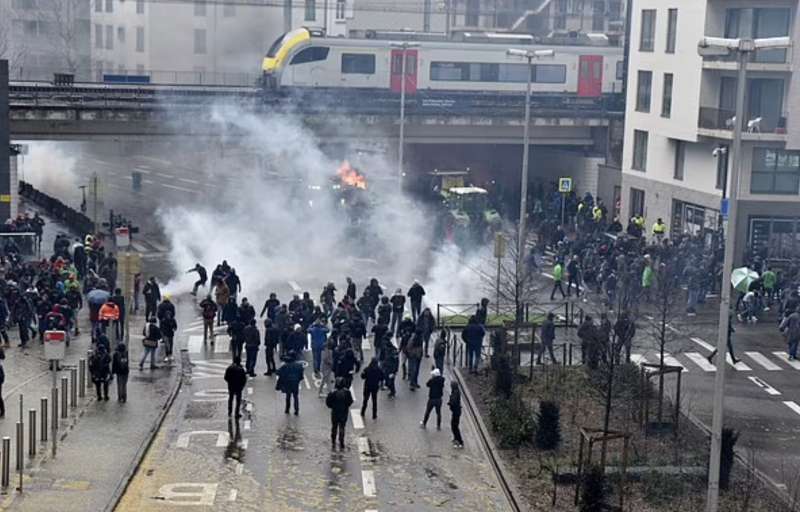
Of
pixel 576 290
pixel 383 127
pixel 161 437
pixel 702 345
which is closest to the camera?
pixel 161 437

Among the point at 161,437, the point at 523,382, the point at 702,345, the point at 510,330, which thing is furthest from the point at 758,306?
the point at 161,437

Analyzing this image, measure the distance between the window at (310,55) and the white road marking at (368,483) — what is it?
37424 mm

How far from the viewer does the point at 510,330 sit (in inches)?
1328

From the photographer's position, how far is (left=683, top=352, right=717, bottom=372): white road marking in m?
31.1

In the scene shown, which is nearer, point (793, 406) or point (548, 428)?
point (548, 428)

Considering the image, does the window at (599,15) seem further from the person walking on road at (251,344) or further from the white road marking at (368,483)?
the white road marking at (368,483)

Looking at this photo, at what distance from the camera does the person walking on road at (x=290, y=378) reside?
81.8ft

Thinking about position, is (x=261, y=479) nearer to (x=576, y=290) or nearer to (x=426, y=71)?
(x=576, y=290)

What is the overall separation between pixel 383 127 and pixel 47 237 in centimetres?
1447

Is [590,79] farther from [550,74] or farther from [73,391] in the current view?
[73,391]

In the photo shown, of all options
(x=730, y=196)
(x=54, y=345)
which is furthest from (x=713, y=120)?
(x=54, y=345)

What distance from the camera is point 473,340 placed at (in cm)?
2928

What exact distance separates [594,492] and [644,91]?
1421 inches

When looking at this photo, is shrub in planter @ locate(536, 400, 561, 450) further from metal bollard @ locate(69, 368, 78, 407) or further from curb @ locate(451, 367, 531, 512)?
metal bollard @ locate(69, 368, 78, 407)
